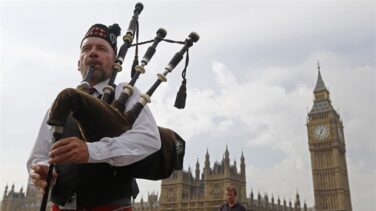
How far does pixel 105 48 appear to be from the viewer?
256cm

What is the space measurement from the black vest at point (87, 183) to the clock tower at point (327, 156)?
2353 inches

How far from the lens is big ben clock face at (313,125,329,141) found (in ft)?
197

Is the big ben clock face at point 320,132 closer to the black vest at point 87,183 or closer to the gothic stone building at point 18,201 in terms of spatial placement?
the gothic stone building at point 18,201

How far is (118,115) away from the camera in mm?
1987

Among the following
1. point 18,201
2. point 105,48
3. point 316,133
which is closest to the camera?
point 105,48

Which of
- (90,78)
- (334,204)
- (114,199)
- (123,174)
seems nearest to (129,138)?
(123,174)

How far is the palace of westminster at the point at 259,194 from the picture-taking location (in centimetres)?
4547

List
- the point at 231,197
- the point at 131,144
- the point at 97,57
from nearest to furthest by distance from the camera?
the point at 131,144 → the point at 97,57 → the point at 231,197

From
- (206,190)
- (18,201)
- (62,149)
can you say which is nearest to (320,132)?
(206,190)

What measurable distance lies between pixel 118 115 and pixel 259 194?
47.6 m

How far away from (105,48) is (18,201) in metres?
74.2

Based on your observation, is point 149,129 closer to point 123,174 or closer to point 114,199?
point 123,174

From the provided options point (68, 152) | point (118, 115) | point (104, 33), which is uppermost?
point (104, 33)

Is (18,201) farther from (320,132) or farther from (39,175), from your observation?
(39,175)
